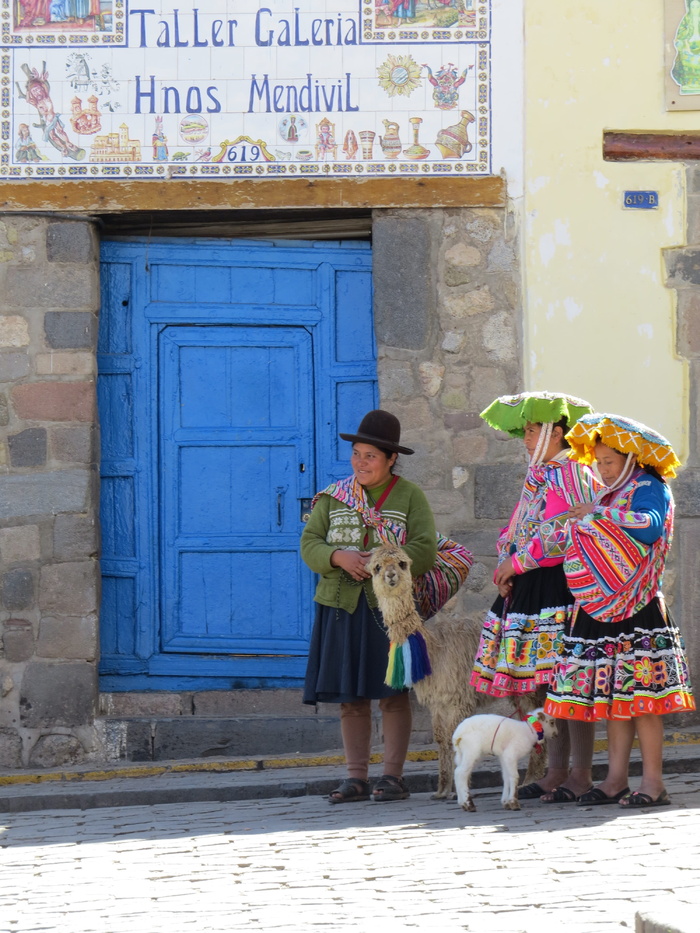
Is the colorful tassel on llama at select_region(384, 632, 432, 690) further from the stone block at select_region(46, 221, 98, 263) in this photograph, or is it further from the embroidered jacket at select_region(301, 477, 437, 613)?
the stone block at select_region(46, 221, 98, 263)

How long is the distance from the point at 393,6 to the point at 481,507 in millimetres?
2858

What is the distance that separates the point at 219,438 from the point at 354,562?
206cm

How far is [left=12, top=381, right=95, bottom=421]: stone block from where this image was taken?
7.53 metres

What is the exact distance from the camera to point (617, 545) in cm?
546

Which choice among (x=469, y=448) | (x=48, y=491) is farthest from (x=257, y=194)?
(x=48, y=491)

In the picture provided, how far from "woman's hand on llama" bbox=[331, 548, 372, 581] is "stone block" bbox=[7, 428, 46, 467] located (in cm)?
226

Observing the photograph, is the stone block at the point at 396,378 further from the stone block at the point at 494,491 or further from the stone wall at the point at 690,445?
the stone wall at the point at 690,445

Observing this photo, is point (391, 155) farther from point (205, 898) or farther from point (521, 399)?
point (205, 898)

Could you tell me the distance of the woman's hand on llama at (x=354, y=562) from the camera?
5988 millimetres

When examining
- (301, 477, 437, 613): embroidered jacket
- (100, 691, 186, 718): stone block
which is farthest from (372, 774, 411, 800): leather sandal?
(100, 691, 186, 718): stone block

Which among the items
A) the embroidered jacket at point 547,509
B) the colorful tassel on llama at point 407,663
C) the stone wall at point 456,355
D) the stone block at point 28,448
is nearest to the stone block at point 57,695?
the stone block at point 28,448

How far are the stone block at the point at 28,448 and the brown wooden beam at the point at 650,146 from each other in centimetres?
354

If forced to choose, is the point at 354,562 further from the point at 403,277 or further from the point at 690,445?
the point at 690,445

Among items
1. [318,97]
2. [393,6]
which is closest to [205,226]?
[318,97]
